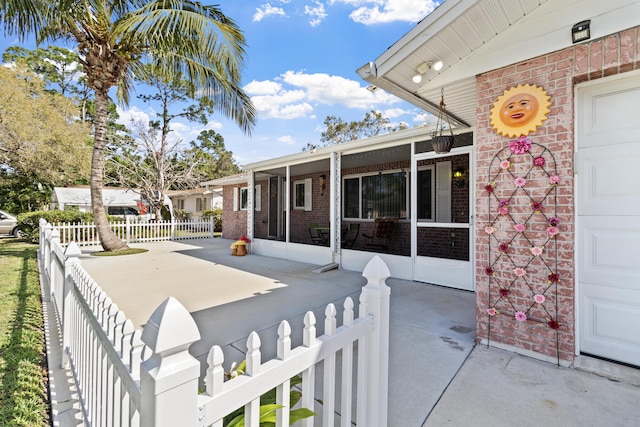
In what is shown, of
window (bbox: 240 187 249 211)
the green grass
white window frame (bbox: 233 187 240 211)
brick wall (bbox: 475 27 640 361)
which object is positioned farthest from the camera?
white window frame (bbox: 233 187 240 211)

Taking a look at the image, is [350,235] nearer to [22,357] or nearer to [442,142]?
[442,142]

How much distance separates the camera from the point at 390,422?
6.90 ft

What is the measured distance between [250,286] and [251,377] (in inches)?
186

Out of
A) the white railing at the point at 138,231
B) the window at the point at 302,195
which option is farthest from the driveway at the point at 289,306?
the white railing at the point at 138,231

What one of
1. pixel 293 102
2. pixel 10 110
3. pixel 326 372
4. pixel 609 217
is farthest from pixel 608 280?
pixel 293 102

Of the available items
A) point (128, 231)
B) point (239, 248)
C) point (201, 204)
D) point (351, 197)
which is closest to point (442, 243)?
point (351, 197)

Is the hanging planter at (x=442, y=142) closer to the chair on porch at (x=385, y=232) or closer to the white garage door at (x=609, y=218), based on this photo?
the white garage door at (x=609, y=218)

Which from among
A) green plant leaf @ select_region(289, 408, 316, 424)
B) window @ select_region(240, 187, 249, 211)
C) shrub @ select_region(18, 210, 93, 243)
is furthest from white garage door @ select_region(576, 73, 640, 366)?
shrub @ select_region(18, 210, 93, 243)

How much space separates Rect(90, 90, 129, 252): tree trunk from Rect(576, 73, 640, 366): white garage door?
36.0 ft

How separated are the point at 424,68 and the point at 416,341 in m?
3.06

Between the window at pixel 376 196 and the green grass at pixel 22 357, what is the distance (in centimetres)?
795

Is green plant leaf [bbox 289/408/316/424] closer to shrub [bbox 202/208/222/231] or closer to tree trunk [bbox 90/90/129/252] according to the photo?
tree trunk [bbox 90/90/129/252]

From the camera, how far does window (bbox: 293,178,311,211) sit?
1166 centimetres

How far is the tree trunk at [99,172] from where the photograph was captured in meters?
9.04
